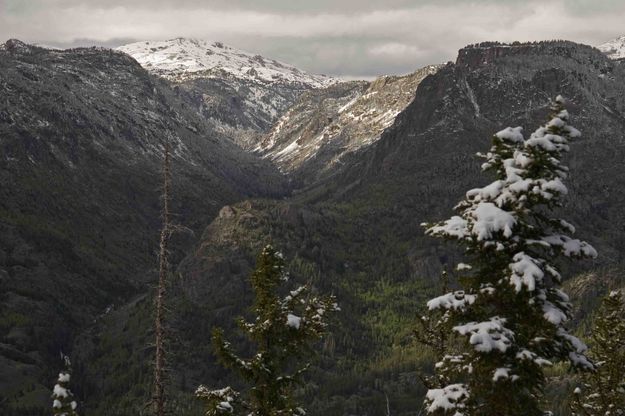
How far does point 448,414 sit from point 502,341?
3.43 metres

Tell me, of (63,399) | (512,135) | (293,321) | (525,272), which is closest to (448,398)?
(525,272)

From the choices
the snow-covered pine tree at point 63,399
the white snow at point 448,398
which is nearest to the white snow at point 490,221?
the white snow at point 448,398

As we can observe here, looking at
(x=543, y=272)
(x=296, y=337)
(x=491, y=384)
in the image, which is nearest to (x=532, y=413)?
(x=491, y=384)

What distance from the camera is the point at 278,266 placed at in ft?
101

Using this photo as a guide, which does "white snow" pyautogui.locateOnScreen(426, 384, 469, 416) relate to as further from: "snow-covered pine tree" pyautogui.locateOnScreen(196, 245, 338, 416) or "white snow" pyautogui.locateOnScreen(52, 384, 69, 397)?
"white snow" pyautogui.locateOnScreen(52, 384, 69, 397)

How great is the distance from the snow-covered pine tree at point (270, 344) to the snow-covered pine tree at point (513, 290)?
8.98 meters

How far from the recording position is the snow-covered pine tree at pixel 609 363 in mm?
34094

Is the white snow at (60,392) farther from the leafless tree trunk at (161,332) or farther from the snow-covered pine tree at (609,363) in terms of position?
the snow-covered pine tree at (609,363)

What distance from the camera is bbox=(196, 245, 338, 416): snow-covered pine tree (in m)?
28.8

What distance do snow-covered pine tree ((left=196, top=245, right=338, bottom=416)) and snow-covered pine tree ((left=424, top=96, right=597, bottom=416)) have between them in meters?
8.98

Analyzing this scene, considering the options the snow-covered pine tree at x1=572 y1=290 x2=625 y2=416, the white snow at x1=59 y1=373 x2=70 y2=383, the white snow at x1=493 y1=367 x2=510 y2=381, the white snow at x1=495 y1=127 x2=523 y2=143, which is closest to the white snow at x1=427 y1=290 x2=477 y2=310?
the white snow at x1=493 y1=367 x2=510 y2=381

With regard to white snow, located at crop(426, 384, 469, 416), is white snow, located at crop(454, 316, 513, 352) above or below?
above

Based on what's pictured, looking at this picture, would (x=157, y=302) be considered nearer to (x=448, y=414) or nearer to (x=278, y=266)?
(x=278, y=266)

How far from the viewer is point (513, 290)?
815 inches
